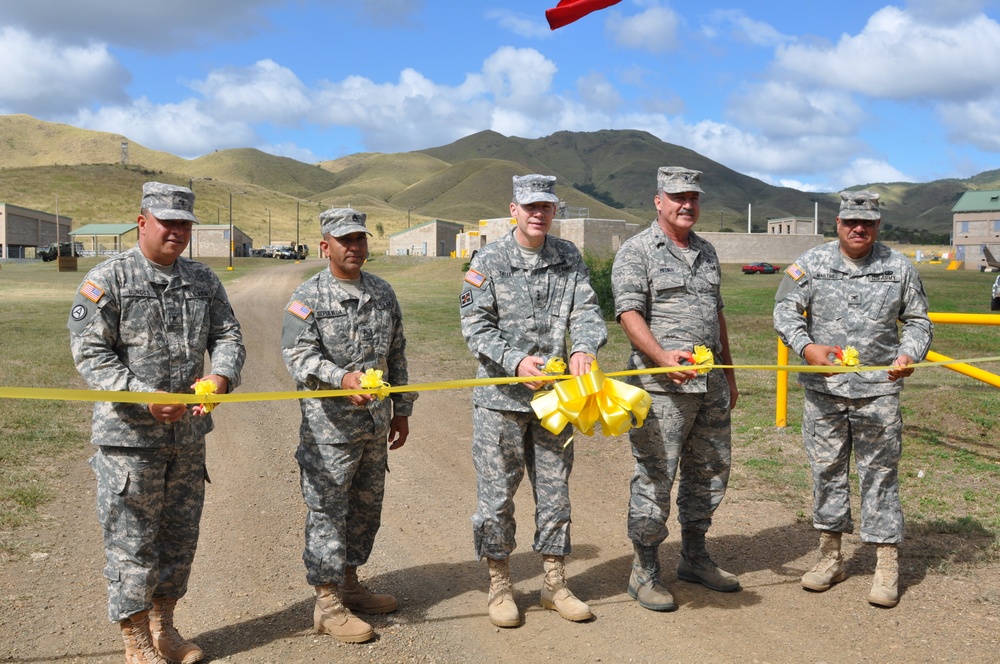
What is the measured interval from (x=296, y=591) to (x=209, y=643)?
0.72 metres

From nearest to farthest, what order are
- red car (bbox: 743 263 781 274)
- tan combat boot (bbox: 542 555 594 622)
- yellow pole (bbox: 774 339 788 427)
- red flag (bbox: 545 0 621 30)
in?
tan combat boot (bbox: 542 555 594 622), red flag (bbox: 545 0 621 30), yellow pole (bbox: 774 339 788 427), red car (bbox: 743 263 781 274)

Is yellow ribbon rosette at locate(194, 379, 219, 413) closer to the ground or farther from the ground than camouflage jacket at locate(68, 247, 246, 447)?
closer to the ground

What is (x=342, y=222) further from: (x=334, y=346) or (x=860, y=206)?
(x=860, y=206)

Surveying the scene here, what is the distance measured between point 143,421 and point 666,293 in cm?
279

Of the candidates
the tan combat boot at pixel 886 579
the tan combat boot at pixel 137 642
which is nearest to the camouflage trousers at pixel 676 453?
the tan combat boot at pixel 886 579

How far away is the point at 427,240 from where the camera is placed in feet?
270

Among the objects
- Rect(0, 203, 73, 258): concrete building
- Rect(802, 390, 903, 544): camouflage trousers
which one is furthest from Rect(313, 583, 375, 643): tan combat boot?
Rect(0, 203, 73, 258): concrete building

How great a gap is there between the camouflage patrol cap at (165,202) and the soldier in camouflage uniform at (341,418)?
0.72 metres

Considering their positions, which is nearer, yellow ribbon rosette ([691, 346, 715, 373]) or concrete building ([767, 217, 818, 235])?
yellow ribbon rosette ([691, 346, 715, 373])

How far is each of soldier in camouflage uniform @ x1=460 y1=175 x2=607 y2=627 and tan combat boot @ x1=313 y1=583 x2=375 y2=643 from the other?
68 centimetres

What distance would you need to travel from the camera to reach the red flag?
21.0 ft

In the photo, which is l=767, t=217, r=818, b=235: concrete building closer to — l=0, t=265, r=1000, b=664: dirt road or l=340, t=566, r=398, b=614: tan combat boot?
l=0, t=265, r=1000, b=664: dirt road

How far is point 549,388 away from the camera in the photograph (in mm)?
4414

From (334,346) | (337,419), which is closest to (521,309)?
(334,346)
